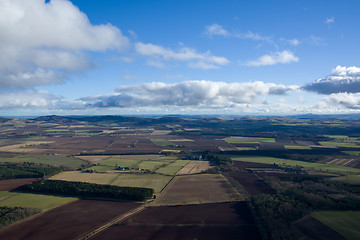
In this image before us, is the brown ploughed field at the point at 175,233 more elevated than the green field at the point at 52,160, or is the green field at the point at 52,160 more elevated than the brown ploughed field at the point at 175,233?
the green field at the point at 52,160

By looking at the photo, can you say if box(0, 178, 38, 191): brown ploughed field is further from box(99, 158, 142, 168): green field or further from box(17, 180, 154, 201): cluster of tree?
box(99, 158, 142, 168): green field

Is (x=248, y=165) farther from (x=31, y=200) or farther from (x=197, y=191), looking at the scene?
(x=31, y=200)

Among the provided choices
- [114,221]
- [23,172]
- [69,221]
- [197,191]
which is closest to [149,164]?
[197,191]

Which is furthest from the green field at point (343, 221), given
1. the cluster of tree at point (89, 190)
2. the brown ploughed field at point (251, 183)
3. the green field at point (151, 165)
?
the green field at point (151, 165)

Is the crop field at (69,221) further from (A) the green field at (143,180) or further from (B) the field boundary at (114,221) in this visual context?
(A) the green field at (143,180)

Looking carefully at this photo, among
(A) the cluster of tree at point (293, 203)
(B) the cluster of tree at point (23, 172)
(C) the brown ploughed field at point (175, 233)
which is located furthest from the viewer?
(B) the cluster of tree at point (23, 172)

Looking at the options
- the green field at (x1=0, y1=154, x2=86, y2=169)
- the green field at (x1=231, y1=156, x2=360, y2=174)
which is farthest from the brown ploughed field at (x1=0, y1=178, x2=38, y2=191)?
the green field at (x1=231, y1=156, x2=360, y2=174)

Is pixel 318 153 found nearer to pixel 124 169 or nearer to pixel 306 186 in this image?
pixel 306 186
